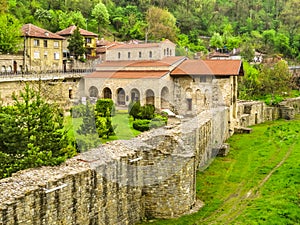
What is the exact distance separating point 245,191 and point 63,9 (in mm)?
71338

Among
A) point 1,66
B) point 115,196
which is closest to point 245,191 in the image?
point 115,196

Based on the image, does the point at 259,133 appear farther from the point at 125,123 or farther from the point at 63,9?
the point at 63,9

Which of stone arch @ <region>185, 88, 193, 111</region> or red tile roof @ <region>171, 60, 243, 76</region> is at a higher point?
red tile roof @ <region>171, 60, 243, 76</region>

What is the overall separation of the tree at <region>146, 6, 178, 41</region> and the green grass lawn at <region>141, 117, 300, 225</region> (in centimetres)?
4836

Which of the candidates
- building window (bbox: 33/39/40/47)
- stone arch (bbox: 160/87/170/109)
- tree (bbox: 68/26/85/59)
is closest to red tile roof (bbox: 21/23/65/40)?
building window (bbox: 33/39/40/47)

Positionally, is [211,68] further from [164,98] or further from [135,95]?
[135,95]

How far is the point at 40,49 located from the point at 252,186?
119 feet

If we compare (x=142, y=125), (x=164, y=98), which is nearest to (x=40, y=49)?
(x=164, y=98)

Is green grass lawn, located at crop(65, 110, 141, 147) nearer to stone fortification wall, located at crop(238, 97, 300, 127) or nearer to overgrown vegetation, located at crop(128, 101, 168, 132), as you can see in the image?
overgrown vegetation, located at crop(128, 101, 168, 132)

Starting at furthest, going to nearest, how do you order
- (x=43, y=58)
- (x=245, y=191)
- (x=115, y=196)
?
1. (x=43, y=58)
2. (x=245, y=191)
3. (x=115, y=196)

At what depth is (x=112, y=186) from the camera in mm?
12383

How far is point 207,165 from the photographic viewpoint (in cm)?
2102

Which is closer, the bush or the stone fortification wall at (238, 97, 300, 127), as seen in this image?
the bush

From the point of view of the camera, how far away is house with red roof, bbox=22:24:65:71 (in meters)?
46.3
